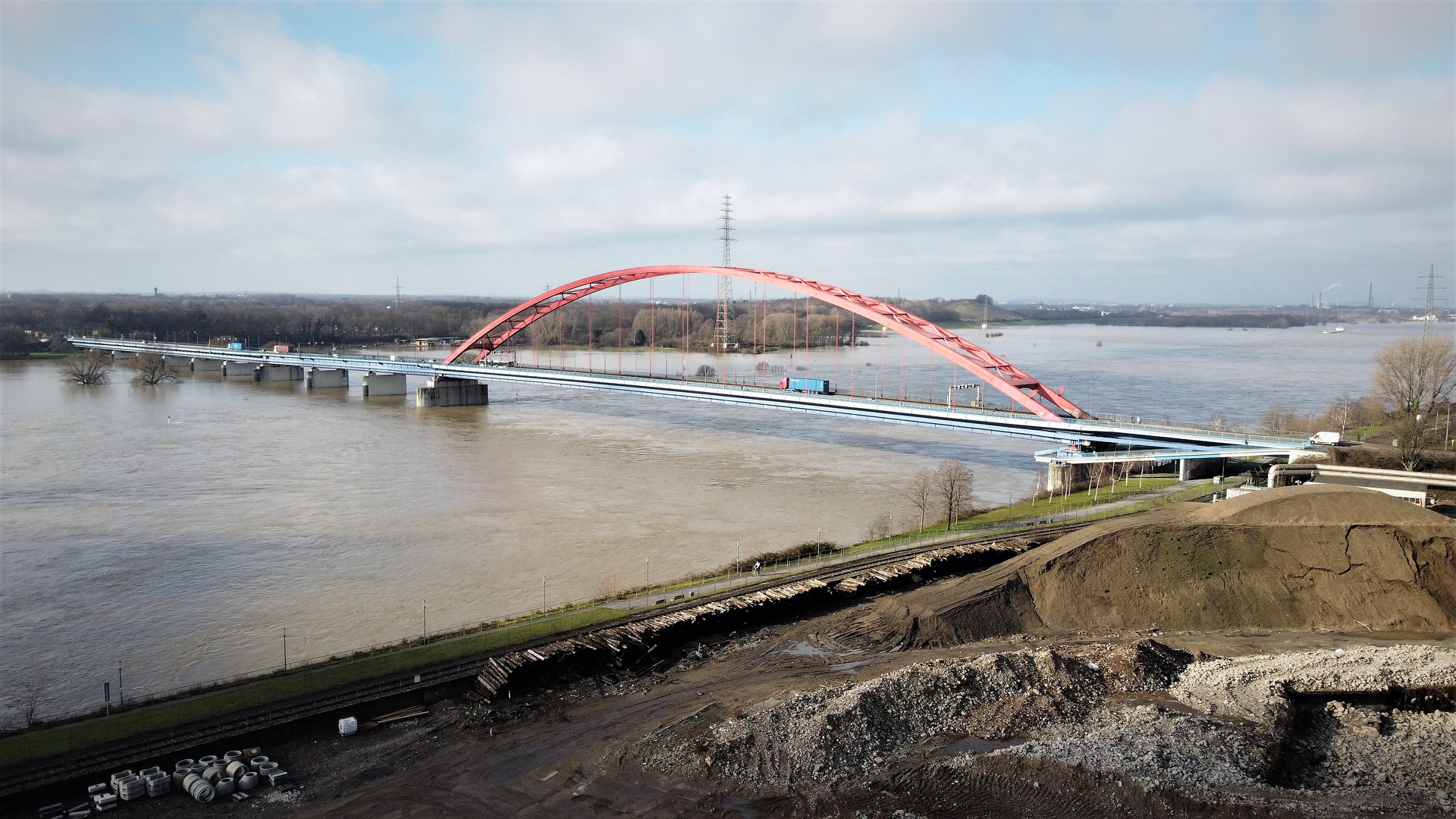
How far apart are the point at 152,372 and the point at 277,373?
5.76m

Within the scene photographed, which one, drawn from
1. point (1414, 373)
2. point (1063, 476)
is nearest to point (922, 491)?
point (1063, 476)

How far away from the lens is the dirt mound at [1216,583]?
40.2 feet

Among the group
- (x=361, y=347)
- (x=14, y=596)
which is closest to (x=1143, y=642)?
(x=14, y=596)

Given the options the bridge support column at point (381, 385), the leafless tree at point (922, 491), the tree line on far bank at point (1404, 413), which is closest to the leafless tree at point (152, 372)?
the bridge support column at point (381, 385)

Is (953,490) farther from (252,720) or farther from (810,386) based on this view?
(252,720)

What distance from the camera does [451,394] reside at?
126 feet

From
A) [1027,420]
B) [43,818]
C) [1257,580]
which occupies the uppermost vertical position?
[1027,420]

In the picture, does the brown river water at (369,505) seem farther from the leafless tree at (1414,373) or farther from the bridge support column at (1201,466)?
the leafless tree at (1414,373)

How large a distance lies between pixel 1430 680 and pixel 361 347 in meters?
74.0

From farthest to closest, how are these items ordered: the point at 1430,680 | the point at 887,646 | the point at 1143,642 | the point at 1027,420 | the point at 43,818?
the point at 1027,420
the point at 887,646
the point at 1143,642
the point at 1430,680
the point at 43,818

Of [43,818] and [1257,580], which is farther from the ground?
[1257,580]

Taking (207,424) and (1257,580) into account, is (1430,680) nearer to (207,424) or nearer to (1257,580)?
(1257,580)

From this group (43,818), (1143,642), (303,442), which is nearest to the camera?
(43,818)

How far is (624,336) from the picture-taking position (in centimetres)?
6956
